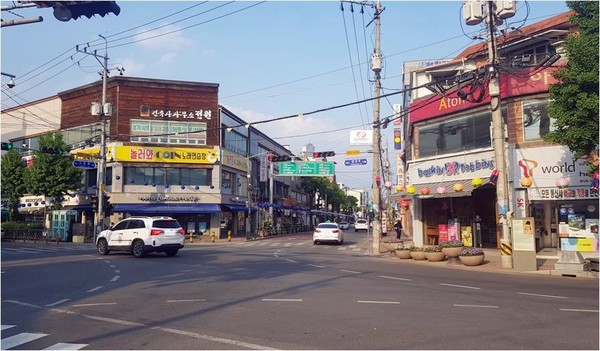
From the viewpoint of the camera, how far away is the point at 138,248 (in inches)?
885

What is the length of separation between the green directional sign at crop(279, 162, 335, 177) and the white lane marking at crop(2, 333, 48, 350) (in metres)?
40.3

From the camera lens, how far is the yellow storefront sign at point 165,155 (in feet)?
141

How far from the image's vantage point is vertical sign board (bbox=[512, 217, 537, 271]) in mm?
17812

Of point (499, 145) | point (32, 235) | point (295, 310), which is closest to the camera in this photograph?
point (295, 310)

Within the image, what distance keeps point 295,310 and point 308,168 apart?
127 ft

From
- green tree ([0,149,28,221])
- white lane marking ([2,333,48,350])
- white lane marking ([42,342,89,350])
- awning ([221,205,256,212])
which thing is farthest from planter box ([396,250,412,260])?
green tree ([0,149,28,221])

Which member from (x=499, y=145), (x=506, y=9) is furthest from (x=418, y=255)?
(x=506, y=9)

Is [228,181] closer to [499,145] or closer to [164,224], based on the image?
[164,224]

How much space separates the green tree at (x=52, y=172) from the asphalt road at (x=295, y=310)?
87.1 ft

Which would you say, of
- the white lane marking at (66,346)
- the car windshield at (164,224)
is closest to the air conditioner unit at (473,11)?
the car windshield at (164,224)

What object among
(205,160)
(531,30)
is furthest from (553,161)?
(205,160)

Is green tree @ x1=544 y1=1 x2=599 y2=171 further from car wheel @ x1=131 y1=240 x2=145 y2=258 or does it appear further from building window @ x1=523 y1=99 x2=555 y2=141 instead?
car wheel @ x1=131 y1=240 x2=145 y2=258

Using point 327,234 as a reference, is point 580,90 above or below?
above

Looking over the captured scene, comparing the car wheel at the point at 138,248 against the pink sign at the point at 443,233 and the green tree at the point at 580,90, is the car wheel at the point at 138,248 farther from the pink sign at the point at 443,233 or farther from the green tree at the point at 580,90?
the green tree at the point at 580,90
